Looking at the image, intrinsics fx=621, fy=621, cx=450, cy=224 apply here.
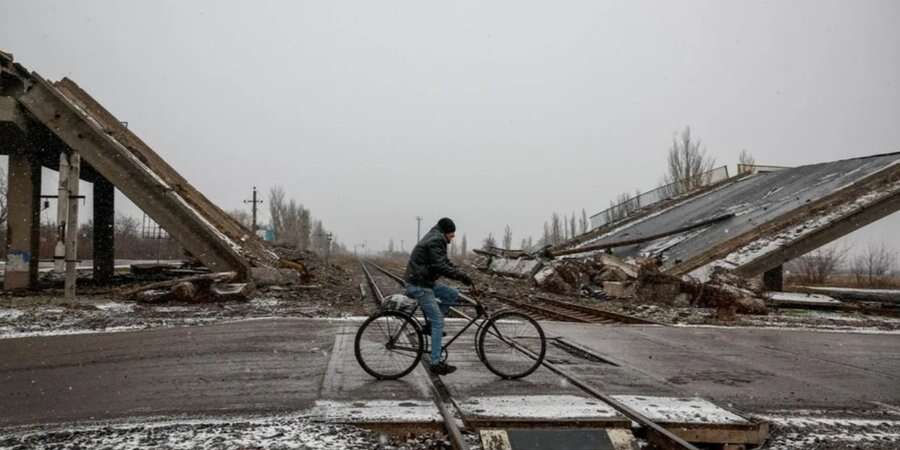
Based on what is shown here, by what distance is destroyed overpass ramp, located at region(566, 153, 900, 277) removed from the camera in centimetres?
2075

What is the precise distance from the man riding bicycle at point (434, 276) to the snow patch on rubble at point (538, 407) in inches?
44.9

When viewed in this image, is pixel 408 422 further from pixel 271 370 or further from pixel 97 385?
pixel 97 385

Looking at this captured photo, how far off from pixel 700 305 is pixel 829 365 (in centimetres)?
1011

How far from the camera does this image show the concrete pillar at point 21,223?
18.2 m

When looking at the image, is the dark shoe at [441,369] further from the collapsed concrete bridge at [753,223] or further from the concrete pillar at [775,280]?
the concrete pillar at [775,280]

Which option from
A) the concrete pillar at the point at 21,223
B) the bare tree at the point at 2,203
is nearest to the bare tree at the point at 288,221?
the bare tree at the point at 2,203

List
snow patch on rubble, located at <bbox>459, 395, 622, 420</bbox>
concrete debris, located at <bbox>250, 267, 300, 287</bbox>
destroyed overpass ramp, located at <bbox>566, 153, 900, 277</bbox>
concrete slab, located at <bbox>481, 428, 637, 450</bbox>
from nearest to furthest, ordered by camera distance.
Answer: concrete slab, located at <bbox>481, 428, 637, 450</bbox> → snow patch on rubble, located at <bbox>459, 395, 622, 420</bbox> → concrete debris, located at <bbox>250, 267, 300, 287</bbox> → destroyed overpass ramp, located at <bbox>566, 153, 900, 277</bbox>

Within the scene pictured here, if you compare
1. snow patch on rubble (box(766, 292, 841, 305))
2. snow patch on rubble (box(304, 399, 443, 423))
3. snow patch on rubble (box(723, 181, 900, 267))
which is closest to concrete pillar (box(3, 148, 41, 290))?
snow patch on rubble (box(304, 399, 443, 423))

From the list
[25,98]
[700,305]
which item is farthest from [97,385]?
[700,305]

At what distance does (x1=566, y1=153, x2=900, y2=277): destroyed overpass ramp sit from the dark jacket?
603 inches

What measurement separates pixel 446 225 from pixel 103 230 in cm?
2145

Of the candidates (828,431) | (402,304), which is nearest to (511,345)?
(402,304)

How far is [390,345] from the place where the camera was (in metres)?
7.21

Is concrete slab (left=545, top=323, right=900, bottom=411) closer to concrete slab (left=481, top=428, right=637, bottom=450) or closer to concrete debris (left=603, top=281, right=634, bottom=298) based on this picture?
concrete slab (left=481, top=428, right=637, bottom=450)
